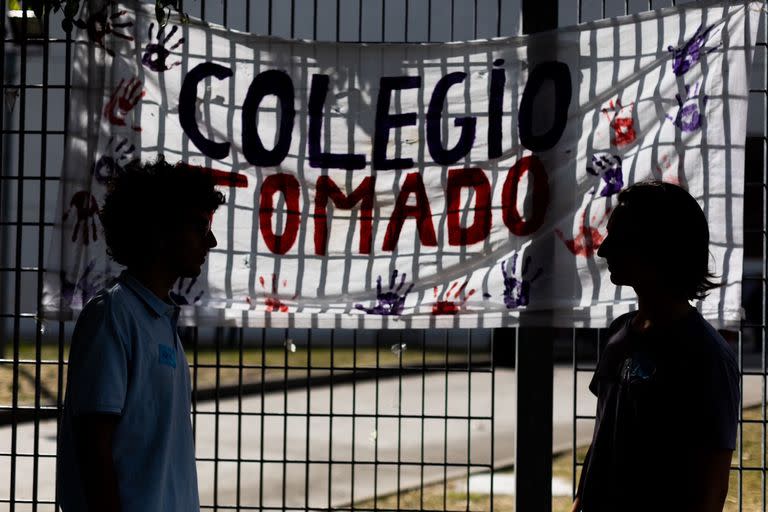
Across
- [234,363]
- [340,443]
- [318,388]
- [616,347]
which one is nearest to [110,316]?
[616,347]

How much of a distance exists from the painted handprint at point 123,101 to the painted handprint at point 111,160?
0.32 ft

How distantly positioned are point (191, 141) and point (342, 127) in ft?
2.46

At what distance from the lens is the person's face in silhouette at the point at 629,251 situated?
8.02 feet

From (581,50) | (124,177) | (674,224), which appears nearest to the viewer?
(674,224)

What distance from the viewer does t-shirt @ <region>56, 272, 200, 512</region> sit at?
7.36 feet

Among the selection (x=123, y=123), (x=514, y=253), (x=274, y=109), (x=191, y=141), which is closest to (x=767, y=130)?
(x=514, y=253)

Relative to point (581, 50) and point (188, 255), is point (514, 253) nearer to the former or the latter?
point (581, 50)

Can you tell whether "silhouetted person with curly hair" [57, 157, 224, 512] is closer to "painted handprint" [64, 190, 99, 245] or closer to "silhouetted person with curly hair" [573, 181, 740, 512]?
"silhouetted person with curly hair" [573, 181, 740, 512]

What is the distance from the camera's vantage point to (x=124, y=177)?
2562 millimetres

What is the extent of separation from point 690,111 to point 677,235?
2189mm

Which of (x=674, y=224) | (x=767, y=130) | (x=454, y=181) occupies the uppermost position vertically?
(x=767, y=130)

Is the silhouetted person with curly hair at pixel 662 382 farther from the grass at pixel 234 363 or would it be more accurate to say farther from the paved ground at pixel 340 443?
the grass at pixel 234 363

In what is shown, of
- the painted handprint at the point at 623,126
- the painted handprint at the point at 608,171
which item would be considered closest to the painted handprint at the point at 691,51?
the painted handprint at the point at 623,126

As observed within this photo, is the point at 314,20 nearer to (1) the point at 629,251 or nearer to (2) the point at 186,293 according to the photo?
(2) the point at 186,293
